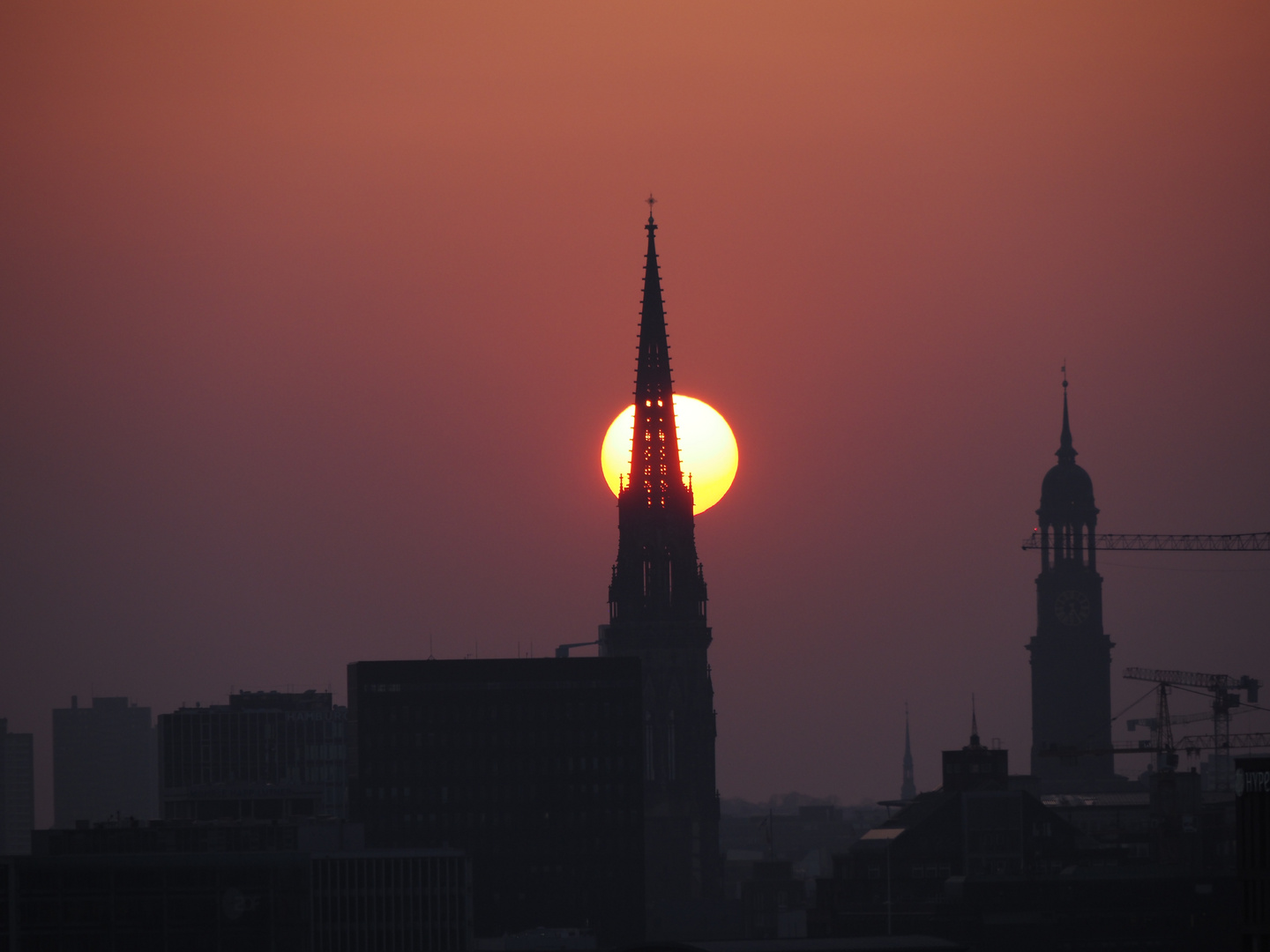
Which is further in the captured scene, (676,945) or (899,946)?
(899,946)

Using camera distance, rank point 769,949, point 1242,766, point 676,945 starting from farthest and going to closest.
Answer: point 769,949 < point 676,945 < point 1242,766

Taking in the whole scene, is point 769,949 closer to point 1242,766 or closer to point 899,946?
point 899,946

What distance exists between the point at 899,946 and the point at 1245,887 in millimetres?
54851

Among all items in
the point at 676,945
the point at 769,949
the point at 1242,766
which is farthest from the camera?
the point at 769,949

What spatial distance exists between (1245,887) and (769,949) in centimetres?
5331

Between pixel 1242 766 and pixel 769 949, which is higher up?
pixel 1242 766

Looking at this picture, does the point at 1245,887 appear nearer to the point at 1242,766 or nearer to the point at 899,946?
the point at 1242,766

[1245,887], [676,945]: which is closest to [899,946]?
[676,945]

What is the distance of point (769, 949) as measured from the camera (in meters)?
157

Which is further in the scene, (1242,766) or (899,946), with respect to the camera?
(899,946)

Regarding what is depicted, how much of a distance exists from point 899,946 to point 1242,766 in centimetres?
5684

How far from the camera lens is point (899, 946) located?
160375mm

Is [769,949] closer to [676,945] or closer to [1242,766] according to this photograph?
[676,945]

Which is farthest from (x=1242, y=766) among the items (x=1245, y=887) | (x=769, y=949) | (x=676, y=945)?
(x=769, y=949)
